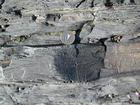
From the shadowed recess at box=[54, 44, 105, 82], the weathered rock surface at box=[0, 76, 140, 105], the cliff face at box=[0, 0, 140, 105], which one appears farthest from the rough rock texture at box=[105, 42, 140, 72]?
the weathered rock surface at box=[0, 76, 140, 105]

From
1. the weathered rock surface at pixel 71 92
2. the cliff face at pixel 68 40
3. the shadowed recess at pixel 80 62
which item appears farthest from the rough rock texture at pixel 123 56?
the weathered rock surface at pixel 71 92

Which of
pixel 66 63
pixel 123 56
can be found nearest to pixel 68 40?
pixel 66 63

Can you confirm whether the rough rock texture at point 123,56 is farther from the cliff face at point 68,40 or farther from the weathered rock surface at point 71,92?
the weathered rock surface at point 71,92

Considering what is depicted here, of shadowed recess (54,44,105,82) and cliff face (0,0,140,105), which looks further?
shadowed recess (54,44,105,82)

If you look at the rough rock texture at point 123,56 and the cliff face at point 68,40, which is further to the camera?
the rough rock texture at point 123,56

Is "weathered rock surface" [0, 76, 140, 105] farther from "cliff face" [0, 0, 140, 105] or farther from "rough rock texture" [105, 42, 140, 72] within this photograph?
"rough rock texture" [105, 42, 140, 72]

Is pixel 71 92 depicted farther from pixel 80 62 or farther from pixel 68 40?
pixel 68 40

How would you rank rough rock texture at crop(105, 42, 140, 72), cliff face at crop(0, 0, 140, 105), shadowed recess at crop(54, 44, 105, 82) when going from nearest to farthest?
cliff face at crop(0, 0, 140, 105) → rough rock texture at crop(105, 42, 140, 72) → shadowed recess at crop(54, 44, 105, 82)

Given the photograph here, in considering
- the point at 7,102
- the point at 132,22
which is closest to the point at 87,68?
the point at 132,22
